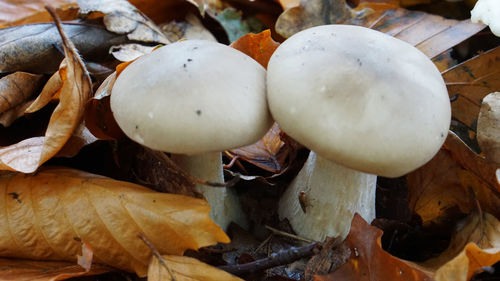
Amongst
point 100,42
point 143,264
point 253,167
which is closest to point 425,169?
point 253,167

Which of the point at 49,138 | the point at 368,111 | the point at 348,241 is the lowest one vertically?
the point at 348,241

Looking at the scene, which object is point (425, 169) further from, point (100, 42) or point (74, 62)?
point (100, 42)

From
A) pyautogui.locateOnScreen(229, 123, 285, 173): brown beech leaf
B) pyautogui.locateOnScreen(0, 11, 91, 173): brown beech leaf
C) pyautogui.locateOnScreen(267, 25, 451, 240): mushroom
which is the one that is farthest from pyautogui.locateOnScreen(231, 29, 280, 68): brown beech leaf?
pyautogui.locateOnScreen(0, 11, 91, 173): brown beech leaf

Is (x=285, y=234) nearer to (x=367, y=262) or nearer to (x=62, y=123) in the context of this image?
(x=367, y=262)

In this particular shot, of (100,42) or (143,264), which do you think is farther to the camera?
(100,42)

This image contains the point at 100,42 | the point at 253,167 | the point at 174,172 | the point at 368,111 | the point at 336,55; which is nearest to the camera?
the point at 368,111

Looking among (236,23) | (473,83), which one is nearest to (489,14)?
(473,83)
